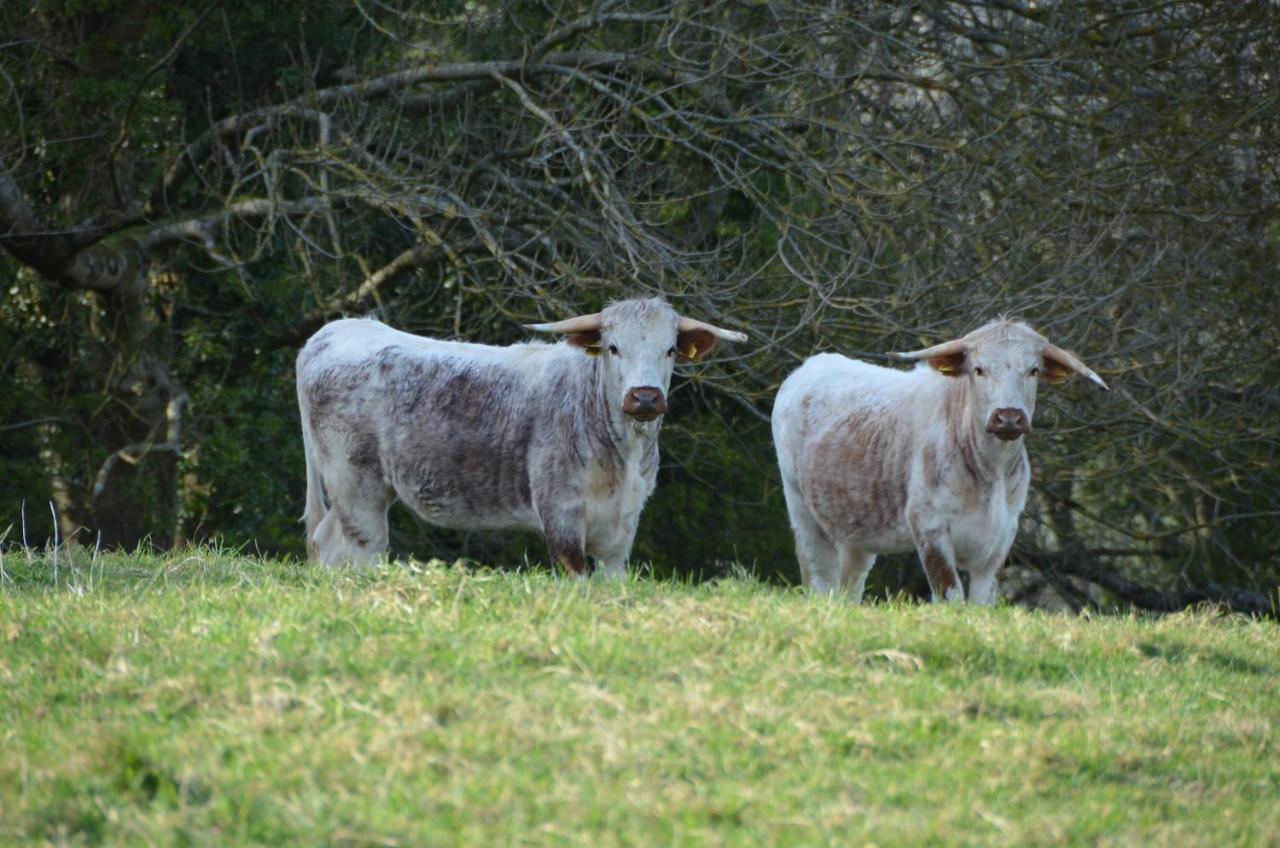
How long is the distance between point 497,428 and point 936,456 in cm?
252

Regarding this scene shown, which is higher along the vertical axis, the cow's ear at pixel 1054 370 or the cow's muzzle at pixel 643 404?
the cow's ear at pixel 1054 370

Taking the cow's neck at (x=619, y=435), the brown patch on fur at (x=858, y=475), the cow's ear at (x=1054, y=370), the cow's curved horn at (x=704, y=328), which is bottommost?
the brown patch on fur at (x=858, y=475)

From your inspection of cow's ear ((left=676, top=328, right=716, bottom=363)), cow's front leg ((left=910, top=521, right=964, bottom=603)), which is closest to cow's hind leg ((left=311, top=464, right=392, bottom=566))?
cow's ear ((left=676, top=328, right=716, bottom=363))

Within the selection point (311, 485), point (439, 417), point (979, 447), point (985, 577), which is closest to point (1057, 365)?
point (979, 447)

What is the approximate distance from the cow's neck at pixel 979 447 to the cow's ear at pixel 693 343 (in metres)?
1.46

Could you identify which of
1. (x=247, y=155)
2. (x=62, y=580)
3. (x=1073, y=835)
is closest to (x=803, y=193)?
(x=247, y=155)

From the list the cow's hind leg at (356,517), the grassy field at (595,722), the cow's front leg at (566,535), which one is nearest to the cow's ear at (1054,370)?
the cow's front leg at (566,535)

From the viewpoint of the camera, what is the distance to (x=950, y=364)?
9.86 metres

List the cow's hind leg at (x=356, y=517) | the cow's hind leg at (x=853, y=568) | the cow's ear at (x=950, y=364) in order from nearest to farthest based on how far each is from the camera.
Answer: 1. the cow's ear at (x=950, y=364)
2. the cow's hind leg at (x=356, y=517)
3. the cow's hind leg at (x=853, y=568)

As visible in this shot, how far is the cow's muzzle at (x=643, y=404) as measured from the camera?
914cm

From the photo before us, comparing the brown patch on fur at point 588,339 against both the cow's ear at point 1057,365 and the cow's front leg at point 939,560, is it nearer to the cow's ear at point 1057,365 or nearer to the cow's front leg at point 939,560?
the cow's front leg at point 939,560

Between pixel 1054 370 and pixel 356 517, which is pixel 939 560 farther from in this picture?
pixel 356 517

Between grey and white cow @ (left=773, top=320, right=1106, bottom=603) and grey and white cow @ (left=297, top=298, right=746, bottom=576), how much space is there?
1.24 m

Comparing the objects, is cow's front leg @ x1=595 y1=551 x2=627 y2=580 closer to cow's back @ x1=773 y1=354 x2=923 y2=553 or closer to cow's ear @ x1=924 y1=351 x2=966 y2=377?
cow's back @ x1=773 y1=354 x2=923 y2=553
